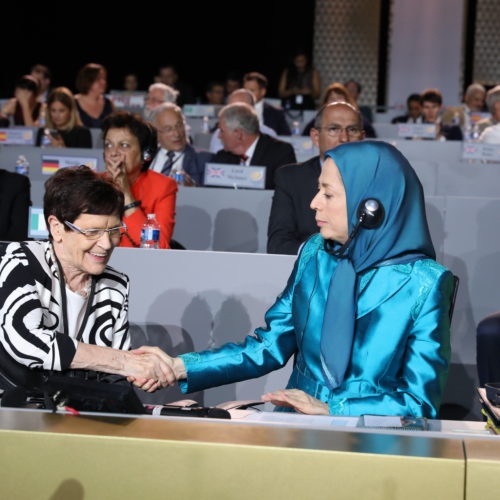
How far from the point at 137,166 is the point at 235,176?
A: 1.17 m

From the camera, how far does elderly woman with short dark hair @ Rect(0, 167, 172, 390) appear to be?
2.33 meters


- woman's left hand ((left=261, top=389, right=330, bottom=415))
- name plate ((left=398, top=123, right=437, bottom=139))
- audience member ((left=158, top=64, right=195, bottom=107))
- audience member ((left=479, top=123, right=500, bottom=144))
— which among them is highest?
audience member ((left=158, top=64, right=195, bottom=107))

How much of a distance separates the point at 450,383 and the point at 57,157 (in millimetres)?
3231

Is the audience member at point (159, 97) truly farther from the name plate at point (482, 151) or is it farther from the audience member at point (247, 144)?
the name plate at point (482, 151)

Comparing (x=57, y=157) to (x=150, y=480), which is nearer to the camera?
(x=150, y=480)

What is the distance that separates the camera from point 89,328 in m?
2.57

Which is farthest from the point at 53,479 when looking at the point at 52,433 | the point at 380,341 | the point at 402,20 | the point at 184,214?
the point at 402,20

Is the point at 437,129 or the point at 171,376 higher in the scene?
the point at 437,129

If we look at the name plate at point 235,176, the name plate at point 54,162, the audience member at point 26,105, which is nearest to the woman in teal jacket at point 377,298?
the name plate at point 235,176

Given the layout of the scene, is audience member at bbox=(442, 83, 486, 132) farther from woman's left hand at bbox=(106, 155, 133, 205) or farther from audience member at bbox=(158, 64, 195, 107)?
woman's left hand at bbox=(106, 155, 133, 205)

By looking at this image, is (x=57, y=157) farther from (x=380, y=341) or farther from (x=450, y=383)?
(x=380, y=341)

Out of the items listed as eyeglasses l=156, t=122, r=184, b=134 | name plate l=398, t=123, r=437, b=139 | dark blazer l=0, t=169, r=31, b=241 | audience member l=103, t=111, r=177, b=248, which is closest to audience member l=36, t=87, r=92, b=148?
eyeglasses l=156, t=122, r=184, b=134

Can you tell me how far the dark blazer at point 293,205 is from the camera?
4.37m

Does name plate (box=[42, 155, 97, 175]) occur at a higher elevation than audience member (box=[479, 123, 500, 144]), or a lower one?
lower
